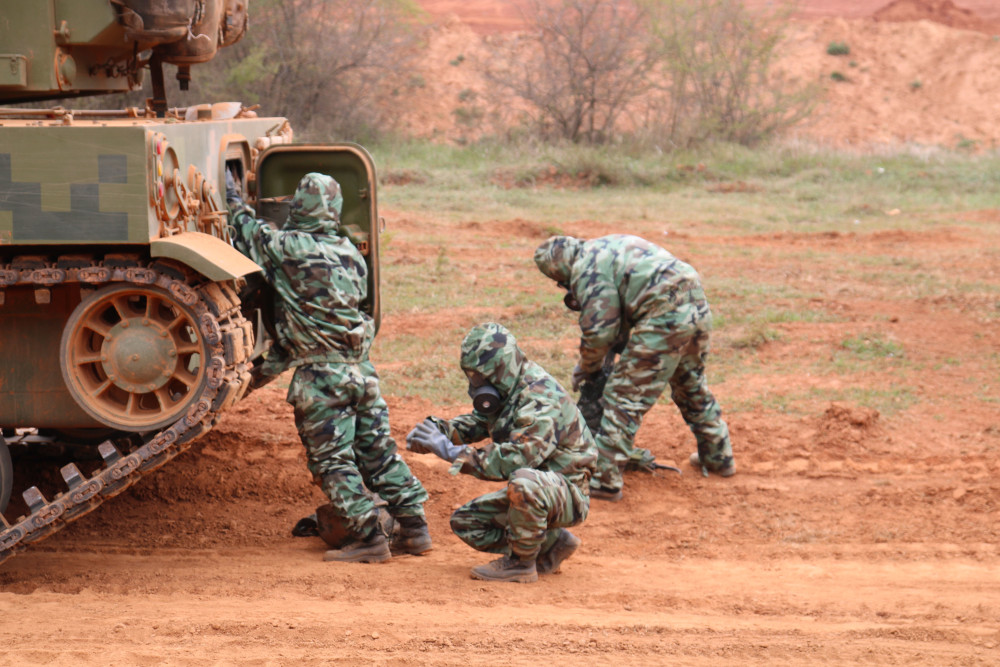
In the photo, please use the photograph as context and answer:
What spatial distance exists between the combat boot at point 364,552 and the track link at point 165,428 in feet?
3.39

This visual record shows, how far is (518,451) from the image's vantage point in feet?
17.8

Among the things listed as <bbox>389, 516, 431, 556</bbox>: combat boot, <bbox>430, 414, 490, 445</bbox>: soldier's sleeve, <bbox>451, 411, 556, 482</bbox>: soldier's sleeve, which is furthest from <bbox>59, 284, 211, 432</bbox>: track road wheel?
<bbox>389, 516, 431, 556</bbox>: combat boot

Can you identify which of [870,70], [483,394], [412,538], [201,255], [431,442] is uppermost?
[201,255]

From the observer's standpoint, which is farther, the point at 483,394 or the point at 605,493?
the point at 605,493

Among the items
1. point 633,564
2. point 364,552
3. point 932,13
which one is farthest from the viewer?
point 932,13

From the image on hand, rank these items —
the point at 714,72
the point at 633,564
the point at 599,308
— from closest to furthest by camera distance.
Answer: the point at 633,564 → the point at 599,308 → the point at 714,72

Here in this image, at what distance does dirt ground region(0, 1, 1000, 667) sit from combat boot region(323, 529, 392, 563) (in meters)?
0.12

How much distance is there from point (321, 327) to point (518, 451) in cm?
120

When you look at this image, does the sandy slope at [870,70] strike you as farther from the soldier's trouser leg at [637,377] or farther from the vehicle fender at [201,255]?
the vehicle fender at [201,255]

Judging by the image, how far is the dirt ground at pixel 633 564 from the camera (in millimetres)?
4613

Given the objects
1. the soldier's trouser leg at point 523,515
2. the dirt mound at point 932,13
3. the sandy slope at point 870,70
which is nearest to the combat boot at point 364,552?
the soldier's trouser leg at point 523,515

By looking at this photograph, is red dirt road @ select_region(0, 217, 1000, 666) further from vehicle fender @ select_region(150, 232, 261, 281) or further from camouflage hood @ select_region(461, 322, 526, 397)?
vehicle fender @ select_region(150, 232, 261, 281)

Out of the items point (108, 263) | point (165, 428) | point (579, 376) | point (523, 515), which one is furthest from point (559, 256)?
point (108, 263)

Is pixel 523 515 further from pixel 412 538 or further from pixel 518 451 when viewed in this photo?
pixel 412 538
